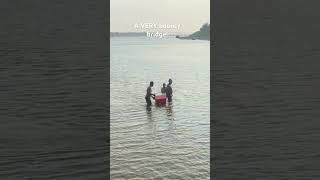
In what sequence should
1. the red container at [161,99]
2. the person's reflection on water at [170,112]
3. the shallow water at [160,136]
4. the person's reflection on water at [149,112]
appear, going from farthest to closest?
the red container at [161,99], the person's reflection on water at [170,112], the person's reflection on water at [149,112], the shallow water at [160,136]

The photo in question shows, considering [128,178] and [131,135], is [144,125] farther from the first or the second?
[128,178]

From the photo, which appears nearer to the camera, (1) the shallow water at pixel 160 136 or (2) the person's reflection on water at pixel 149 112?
(1) the shallow water at pixel 160 136

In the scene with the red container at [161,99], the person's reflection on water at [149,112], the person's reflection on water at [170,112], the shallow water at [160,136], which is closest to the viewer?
the shallow water at [160,136]

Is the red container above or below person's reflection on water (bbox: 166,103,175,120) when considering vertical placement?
above

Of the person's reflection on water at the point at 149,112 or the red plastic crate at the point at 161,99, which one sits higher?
the red plastic crate at the point at 161,99
